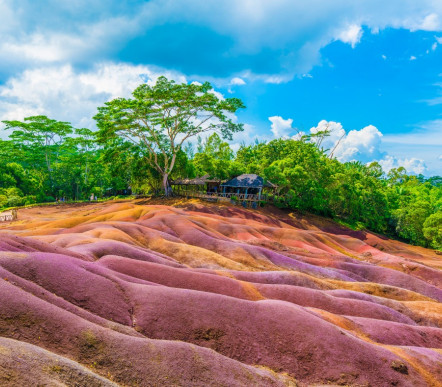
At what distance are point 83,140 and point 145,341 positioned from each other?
6674cm

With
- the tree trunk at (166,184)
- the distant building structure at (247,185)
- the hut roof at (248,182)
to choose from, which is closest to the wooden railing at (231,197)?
the distant building structure at (247,185)

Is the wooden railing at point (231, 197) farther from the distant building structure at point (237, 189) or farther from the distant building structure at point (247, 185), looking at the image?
the distant building structure at point (247, 185)

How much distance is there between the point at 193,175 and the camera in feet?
210

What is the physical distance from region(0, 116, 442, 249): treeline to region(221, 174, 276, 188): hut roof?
181cm

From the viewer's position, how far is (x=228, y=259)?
26.1 m

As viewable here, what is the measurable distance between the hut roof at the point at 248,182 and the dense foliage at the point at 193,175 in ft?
6.17

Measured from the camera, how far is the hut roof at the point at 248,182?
56.5 meters

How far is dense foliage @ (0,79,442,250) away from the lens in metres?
55.0

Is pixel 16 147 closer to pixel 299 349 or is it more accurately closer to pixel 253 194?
pixel 253 194

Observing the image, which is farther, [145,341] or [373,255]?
[373,255]

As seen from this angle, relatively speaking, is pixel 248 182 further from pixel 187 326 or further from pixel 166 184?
pixel 187 326

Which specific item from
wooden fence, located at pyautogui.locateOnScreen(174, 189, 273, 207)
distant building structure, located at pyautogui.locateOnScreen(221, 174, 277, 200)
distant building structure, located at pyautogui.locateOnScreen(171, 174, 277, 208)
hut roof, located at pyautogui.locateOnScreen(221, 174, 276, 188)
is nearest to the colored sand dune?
wooden fence, located at pyautogui.locateOnScreen(174, 189, 273, 207)

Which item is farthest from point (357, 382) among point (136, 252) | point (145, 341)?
point (136, 252)

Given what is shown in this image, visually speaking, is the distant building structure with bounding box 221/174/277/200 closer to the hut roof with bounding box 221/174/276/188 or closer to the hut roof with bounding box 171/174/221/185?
the hut roof with bounding box 221/174/276/188
